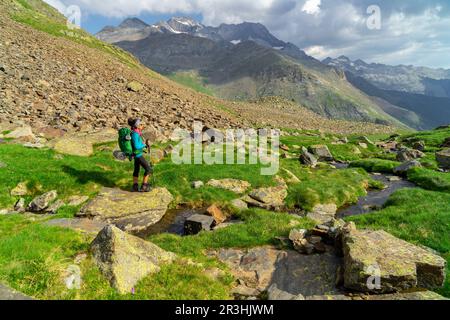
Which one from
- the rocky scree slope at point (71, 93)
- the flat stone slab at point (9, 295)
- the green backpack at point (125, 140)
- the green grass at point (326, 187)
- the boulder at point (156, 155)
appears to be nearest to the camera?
the flat stone slab at point (9, 295)

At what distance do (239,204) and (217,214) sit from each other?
2716 millimetres

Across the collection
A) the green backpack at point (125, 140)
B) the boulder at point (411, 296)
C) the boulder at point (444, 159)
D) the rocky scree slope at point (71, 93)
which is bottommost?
the boulder at point (411, 296)

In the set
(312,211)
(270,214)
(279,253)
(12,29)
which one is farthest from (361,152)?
(12,29)

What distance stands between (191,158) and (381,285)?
74.5ft

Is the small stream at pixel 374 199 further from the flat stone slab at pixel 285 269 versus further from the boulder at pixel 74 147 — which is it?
the boulder at pixel 74 147

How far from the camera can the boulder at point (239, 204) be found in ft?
73.5

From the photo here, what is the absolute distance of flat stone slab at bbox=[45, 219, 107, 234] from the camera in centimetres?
1499

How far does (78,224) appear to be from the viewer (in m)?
15.7

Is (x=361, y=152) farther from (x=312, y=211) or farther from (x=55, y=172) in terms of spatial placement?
(x=55, y=172)

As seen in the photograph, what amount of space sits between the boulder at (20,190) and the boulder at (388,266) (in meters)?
19.9

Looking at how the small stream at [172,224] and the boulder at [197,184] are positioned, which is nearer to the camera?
Answer: the small stream at [172,224]

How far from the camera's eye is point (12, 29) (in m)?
60.6

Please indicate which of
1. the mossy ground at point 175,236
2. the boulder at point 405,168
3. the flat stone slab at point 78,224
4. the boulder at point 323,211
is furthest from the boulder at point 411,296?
the boulder at point 405,168

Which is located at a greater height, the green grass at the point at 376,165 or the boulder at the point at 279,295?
the green grass at the point at 376,165
